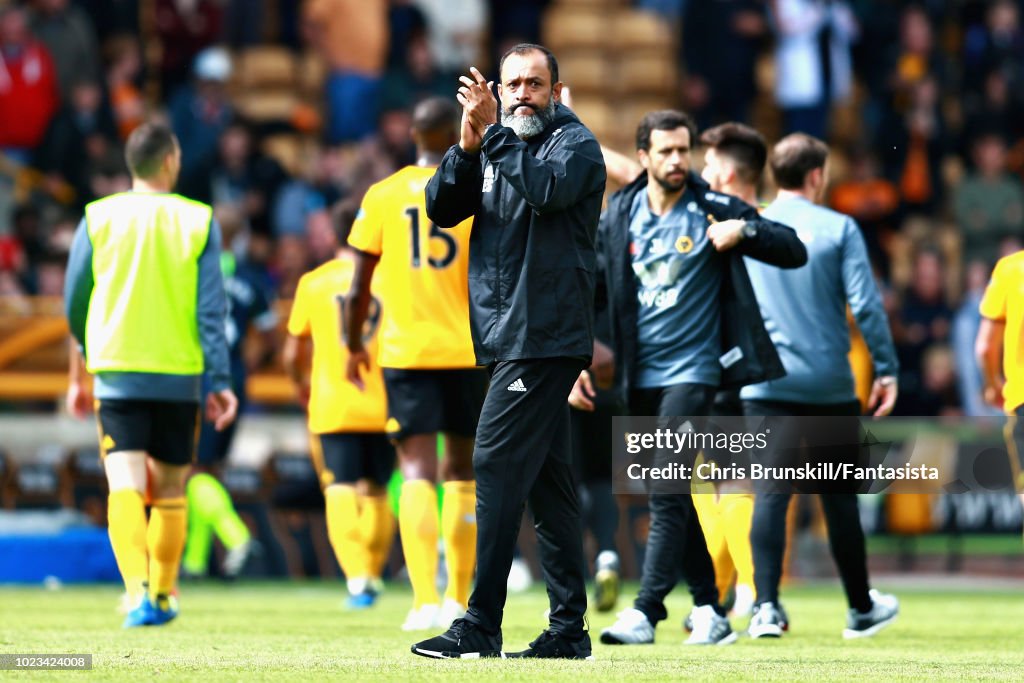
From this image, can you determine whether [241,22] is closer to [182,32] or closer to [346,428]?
[182,32]

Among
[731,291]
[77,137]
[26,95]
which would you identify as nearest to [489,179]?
[731,291]

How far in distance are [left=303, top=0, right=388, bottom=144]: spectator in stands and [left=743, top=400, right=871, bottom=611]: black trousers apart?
39.8 feet

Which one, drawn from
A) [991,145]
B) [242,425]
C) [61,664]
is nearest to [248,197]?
[242,425]

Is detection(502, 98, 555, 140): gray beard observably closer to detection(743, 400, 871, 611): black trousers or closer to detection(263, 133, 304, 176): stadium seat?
detection(743, 400, 871, 611): black trousers

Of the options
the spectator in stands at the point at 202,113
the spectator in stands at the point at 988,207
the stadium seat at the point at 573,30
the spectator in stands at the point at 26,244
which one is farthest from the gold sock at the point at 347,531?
the stadium seat at the point at 573,30

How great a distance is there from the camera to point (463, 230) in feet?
31.1

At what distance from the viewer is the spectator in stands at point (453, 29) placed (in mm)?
21906

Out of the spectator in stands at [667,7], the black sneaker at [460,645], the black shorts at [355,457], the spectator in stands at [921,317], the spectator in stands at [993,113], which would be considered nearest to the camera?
the black sneaker at [460,645]

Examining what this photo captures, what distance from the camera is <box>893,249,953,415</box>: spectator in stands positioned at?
717 inches

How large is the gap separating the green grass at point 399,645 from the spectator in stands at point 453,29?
10.3 metres

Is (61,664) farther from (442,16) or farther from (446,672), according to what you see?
(442,16)

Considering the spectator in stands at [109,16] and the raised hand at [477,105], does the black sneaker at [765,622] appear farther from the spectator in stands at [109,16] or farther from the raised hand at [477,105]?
the spectator in stands at [109,16]

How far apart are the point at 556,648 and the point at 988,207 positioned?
14284 mm

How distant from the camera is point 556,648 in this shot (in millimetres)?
7188
